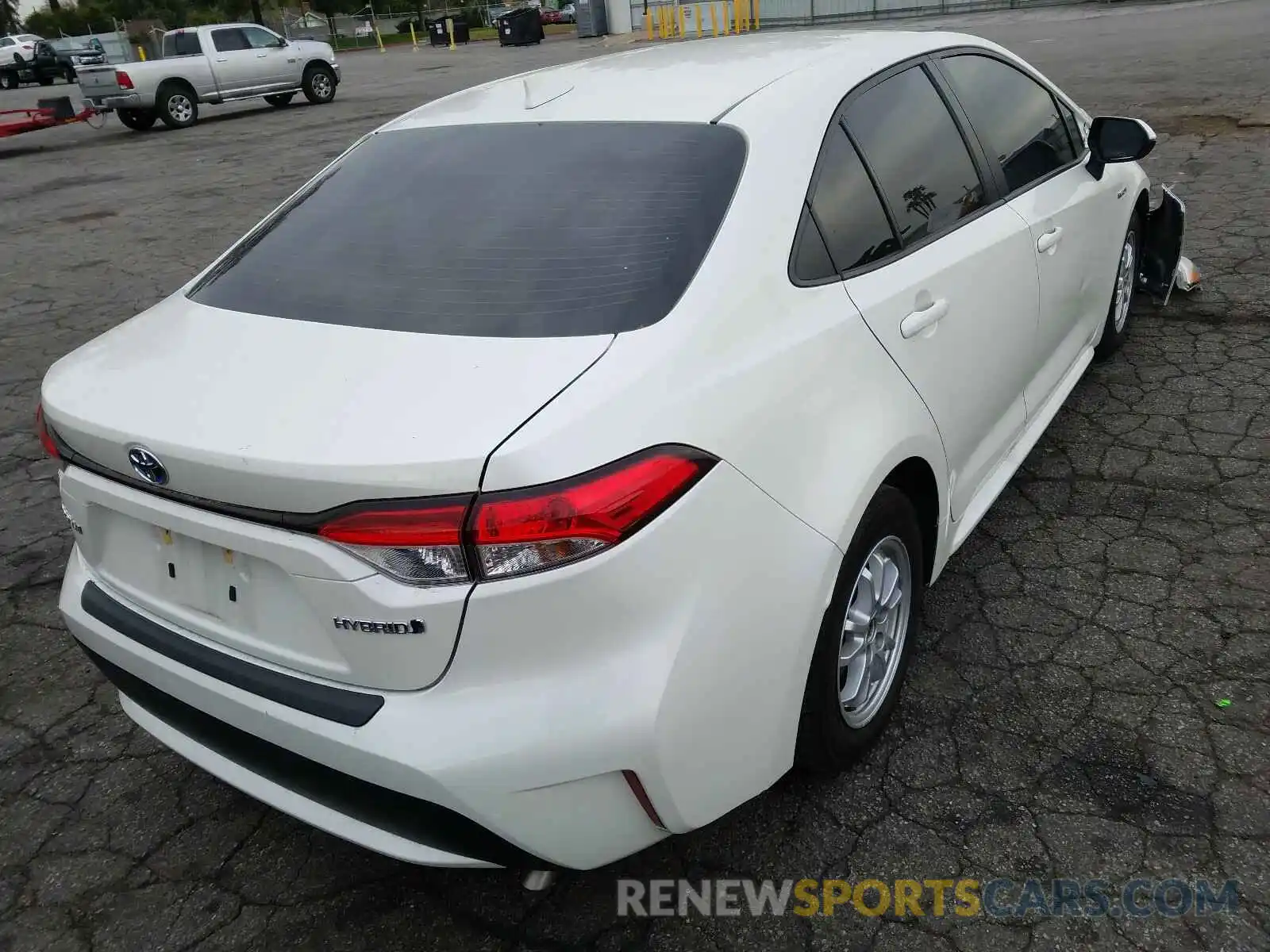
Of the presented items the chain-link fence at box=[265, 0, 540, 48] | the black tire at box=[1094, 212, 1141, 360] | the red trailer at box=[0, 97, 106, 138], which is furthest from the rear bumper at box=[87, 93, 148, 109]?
the chain-link fence at box=[265, 0, 540, 48]

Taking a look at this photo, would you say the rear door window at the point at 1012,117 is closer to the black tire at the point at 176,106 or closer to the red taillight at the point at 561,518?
the red taillight at the point at 561,518

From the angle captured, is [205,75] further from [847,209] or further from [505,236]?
[847,209]

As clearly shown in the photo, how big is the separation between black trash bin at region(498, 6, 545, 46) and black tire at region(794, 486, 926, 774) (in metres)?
33.5

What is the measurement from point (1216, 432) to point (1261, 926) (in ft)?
8.07

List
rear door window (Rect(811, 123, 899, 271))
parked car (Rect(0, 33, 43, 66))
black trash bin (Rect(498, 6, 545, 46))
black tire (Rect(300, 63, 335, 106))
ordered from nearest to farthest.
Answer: rear door window (Rect(811, 123, 899, 271))
black tire (Rect(300, 63, 335, 106))
black trash bin (Rect(498, 6, 545, 46))
parked car (Rect(0, 33, 43, 66))

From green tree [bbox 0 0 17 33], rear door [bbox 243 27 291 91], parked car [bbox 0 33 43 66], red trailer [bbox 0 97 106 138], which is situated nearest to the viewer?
red trailer [bbox 0 97 106 138]

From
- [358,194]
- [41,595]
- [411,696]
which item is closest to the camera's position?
[411,696]

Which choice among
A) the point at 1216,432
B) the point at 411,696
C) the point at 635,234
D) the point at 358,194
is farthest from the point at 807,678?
the point at 1216,432

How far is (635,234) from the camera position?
204cm

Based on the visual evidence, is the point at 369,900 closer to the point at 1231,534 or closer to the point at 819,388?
the point at 819,388

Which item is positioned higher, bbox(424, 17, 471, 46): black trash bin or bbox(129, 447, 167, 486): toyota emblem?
bbox(129, 447, 167, 486): toyota emblem

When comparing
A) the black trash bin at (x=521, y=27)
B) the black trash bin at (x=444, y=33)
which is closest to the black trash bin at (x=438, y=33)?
the black trash bin at (x=444, y=33)

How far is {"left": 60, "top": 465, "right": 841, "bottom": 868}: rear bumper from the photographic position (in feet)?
5.27

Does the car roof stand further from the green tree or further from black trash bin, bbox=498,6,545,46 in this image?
the green tree
